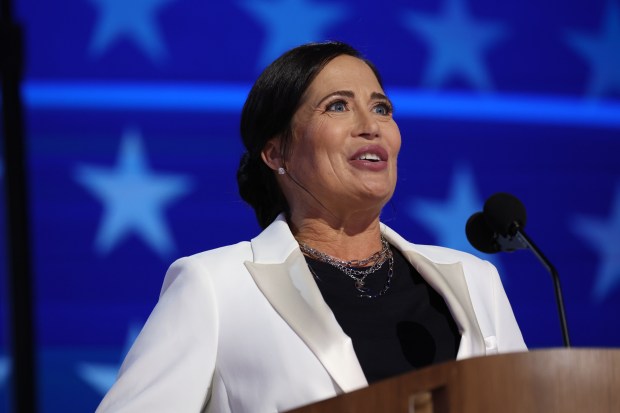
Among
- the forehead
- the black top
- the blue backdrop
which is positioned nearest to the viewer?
the black top

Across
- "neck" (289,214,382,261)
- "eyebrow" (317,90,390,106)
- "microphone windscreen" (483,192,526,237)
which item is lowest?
"microphone windscreen" (483,192,526,237)

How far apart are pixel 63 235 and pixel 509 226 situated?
4.04 feet

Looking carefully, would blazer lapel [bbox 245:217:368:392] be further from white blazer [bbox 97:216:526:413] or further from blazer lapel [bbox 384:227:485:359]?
blazer lapel [bbox 384:227:485:359]

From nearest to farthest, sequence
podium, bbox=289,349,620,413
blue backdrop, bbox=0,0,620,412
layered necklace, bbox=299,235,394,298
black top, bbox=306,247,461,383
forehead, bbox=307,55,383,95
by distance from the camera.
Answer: podium, bbox=289,349,620,413, black top, bbox=306,247,461,383, layered necklace, bbox=299,235,394,298, forehead, bbox=307,55,383,95, blue backdrop, bbox=0,0,620,412

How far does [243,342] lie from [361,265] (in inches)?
14.4

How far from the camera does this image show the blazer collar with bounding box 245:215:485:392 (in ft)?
5.41

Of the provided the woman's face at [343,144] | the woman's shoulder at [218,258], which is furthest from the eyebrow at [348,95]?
the woman's shoulder at [218,258]

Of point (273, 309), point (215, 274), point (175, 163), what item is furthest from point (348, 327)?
point (175, 163)

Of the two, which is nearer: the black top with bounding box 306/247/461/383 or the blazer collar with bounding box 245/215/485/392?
the blazer collar with bounding box 245/215/485/392

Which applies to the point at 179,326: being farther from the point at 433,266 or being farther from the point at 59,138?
the point at 59,138

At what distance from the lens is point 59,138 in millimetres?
2477

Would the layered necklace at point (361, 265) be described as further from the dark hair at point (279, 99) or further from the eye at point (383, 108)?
the eye at point (383, 108)

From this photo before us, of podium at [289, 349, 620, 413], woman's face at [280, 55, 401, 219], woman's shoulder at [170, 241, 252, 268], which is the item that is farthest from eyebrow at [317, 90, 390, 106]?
podium at [289, 349, 620, 413]

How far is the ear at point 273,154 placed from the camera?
6.79ft
